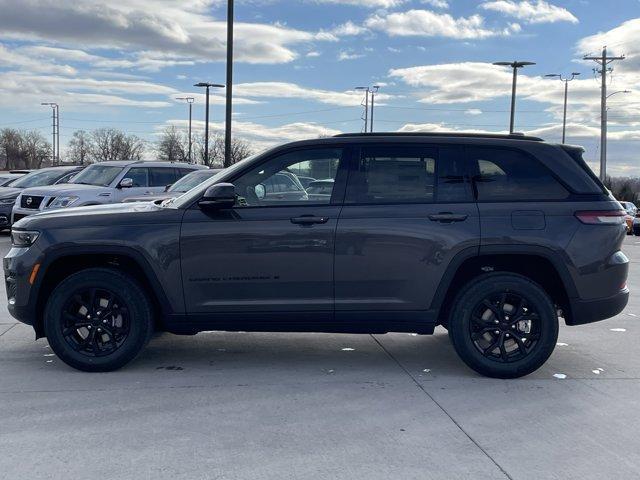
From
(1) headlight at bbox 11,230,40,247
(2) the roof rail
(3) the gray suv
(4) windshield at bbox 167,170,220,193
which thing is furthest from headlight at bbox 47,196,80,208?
(2) the roof rail

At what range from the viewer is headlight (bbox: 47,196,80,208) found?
1424cm

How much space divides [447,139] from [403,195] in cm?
58

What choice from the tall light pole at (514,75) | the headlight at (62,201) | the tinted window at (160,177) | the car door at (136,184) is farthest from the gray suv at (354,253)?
the tall light pole at (514,75)

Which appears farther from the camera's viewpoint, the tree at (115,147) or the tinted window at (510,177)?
the tree at (115,147)

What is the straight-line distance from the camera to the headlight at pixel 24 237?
17.8ft

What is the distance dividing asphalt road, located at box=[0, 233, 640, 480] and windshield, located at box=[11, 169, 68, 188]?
12.3 m

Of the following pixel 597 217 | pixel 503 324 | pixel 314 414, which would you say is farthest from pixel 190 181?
pixel 314 414

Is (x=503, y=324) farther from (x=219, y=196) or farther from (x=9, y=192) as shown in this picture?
(x=9, y=192)

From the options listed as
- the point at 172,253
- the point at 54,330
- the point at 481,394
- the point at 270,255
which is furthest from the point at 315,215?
the point at 54,330

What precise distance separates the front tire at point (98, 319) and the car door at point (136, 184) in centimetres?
961

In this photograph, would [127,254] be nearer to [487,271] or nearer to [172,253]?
[172,253]

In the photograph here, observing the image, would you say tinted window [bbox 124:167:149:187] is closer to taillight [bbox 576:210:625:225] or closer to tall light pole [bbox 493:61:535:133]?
taillight [bbox 576:210:625:225]

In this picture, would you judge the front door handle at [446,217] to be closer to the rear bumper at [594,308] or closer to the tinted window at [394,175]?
the tinted window at [394,175]

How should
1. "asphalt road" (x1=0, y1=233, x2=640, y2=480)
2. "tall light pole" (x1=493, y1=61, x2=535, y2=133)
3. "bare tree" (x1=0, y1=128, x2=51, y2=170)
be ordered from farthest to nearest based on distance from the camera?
"bare tree" (x1=0, y1=128, x2=51, y2=170) < "tall light pole" (x1=493, y1=61, x2=535, y2=133) < "asphalt road" (x1=0, y1=233, x2=640, y2=480)
